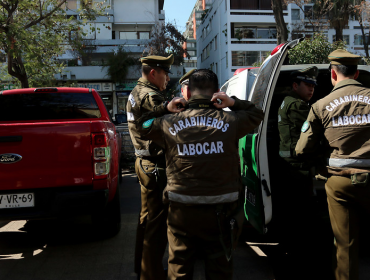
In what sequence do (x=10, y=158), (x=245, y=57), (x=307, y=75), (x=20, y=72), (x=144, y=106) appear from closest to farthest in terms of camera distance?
(x=144, y=106), (x=10, y=158), (x=307, y=75), (x=20, y=72), (x=245, y=57)

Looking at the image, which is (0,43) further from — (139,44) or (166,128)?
(139,44)

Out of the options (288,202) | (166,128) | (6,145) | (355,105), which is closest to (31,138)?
(6,145)

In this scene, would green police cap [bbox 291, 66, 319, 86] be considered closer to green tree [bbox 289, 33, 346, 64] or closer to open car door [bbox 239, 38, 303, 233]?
open car door [bbox 239, 38, 303, 233]

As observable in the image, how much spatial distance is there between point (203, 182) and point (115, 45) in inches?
1215

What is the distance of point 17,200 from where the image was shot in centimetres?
396

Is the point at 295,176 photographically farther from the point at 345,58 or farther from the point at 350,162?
the point at 345,58

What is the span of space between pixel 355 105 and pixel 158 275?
208 centimetres

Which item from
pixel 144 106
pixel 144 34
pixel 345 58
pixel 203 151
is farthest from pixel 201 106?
pixel 144 34

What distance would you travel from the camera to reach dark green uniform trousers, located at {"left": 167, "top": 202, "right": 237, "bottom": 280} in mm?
2361

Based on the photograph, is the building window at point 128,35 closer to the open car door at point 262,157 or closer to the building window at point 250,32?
the building window at point 250,32

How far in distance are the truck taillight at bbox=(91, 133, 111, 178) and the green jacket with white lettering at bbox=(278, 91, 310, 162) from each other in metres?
1.87

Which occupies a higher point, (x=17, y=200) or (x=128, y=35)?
(x=128, y=35)

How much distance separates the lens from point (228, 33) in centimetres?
3662

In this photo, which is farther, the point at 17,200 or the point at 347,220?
the point at 17,200
